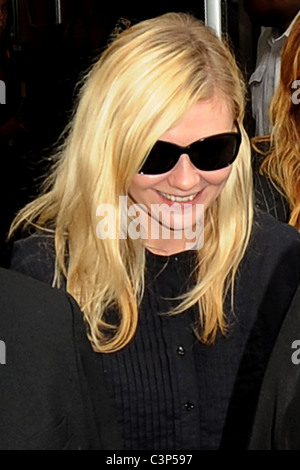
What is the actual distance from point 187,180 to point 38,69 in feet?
5.01

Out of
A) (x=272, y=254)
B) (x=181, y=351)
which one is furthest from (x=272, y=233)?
(x=181, y=351)

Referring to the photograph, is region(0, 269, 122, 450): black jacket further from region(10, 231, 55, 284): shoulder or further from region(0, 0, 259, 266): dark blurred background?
region(0, 0, 259, 266): dark blurred background

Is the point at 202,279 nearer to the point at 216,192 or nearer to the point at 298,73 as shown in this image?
the point at 216,192

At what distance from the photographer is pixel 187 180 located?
64.1 inches

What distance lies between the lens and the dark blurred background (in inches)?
118

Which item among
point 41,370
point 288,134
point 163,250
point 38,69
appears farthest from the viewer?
point 38,69

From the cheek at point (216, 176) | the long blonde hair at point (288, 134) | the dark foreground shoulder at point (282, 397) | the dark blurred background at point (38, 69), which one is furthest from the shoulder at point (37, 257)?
the dark blurred background at point (38, 69)

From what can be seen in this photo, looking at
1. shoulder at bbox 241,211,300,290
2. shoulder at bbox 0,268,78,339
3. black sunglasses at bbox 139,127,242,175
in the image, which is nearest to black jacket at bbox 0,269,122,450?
shoulder at bbox 0,268,78,339

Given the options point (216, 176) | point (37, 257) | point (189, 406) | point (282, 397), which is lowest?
point (189, 406)

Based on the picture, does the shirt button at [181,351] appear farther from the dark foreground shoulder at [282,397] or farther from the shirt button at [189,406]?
the dark foreground shoulder at [282,397]

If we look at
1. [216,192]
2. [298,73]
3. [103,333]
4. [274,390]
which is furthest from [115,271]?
[298,73]

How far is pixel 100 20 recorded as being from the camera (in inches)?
118

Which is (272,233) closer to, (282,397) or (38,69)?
(282,397)

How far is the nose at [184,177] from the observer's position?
1.62 metres
